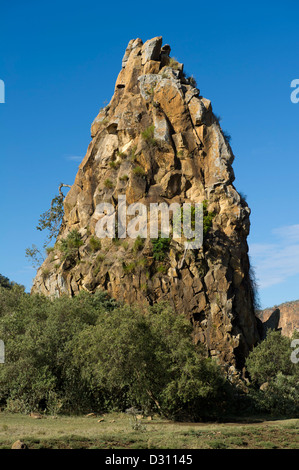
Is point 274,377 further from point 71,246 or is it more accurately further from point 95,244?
point 71,246

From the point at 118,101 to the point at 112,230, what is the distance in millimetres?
18260

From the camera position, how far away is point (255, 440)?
23172 millimetres

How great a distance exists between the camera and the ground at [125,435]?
1969 centimetres

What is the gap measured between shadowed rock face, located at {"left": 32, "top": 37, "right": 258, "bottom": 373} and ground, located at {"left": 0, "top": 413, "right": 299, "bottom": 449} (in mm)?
16324

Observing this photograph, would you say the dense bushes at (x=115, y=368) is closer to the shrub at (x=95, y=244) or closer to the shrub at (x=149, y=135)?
the shrub at (x=95, y=244)

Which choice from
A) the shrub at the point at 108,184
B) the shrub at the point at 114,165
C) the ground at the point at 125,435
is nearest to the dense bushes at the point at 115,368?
the ground at the point at 125,435

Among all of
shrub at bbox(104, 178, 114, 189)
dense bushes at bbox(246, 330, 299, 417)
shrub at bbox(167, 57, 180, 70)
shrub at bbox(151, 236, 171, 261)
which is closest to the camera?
dense bushes at bbox(246, 330, 299, 417)

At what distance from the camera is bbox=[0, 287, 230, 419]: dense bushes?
1129 inches

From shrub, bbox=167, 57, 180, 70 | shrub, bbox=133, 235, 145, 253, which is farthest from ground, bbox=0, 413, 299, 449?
shrub, bbox=167, 57, 180, 70

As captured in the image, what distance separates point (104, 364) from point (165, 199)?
2350cm

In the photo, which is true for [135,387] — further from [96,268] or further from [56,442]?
[96,268]

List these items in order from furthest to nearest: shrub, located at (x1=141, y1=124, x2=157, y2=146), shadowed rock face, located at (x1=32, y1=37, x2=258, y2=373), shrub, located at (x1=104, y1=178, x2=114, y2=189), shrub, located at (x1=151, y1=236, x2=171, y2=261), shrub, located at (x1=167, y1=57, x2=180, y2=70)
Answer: shrub, located at (x1=167, y1=57, x2=180, y2=70)
shrub, located at (x1=104, y1=178, x2=114, y2=189)
shrub, located at (x1=141, y1=124, x2=157, y2=146)
shrub, located at (x1=151, y1=236, x2=171, y2=261)
shadowed rock face, located at (x1=32, y1=37, x2=258, y2=373)

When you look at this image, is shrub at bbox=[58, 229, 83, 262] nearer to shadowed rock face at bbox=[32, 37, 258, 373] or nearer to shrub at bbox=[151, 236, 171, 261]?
shadowed rock face at bbox=[32, 37, 258, 373]

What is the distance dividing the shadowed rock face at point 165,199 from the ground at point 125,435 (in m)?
16.3
